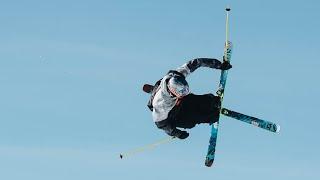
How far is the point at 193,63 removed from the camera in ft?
45.3

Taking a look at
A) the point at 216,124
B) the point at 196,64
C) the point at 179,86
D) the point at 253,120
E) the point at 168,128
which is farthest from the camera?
the point at 216,124

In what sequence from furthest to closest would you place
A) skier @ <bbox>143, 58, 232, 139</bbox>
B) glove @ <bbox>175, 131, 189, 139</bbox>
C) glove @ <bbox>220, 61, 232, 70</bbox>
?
glove @ <bbox>175, 131, 189, 139</bbox>, glove @ <bbox>220, 61, 232, 70</bbox>, skier @ <bbox>143, 58, 232, 139</bbox>

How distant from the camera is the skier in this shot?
13.6 metres

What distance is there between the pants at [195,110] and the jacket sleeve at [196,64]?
0.63 m

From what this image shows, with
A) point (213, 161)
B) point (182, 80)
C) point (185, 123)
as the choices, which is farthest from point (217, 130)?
point (182, 80)

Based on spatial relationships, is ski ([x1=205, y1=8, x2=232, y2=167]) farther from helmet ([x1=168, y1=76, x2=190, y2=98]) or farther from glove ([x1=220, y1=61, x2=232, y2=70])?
helmet ([x1=168, y1=76, x2=190, y2=98])

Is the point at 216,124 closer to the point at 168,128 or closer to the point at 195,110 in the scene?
the point at 195,110

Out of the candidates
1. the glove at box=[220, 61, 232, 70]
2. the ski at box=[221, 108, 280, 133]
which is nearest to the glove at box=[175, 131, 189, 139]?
the ski at box=[221, 108, 280, 133]

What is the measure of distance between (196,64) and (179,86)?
1.09m

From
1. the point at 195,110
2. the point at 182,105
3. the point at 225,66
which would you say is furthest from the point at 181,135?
the point at 225,66

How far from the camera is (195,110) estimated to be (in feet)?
45.9

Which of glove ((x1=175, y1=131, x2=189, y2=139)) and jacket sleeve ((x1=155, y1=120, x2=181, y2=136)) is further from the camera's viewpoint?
glove ((x1=175, y1=131, x2=189, y2=139))

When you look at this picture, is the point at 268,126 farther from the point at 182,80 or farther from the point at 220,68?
the point at 182,80

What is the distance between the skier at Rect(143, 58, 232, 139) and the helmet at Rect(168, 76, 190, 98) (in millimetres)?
141
